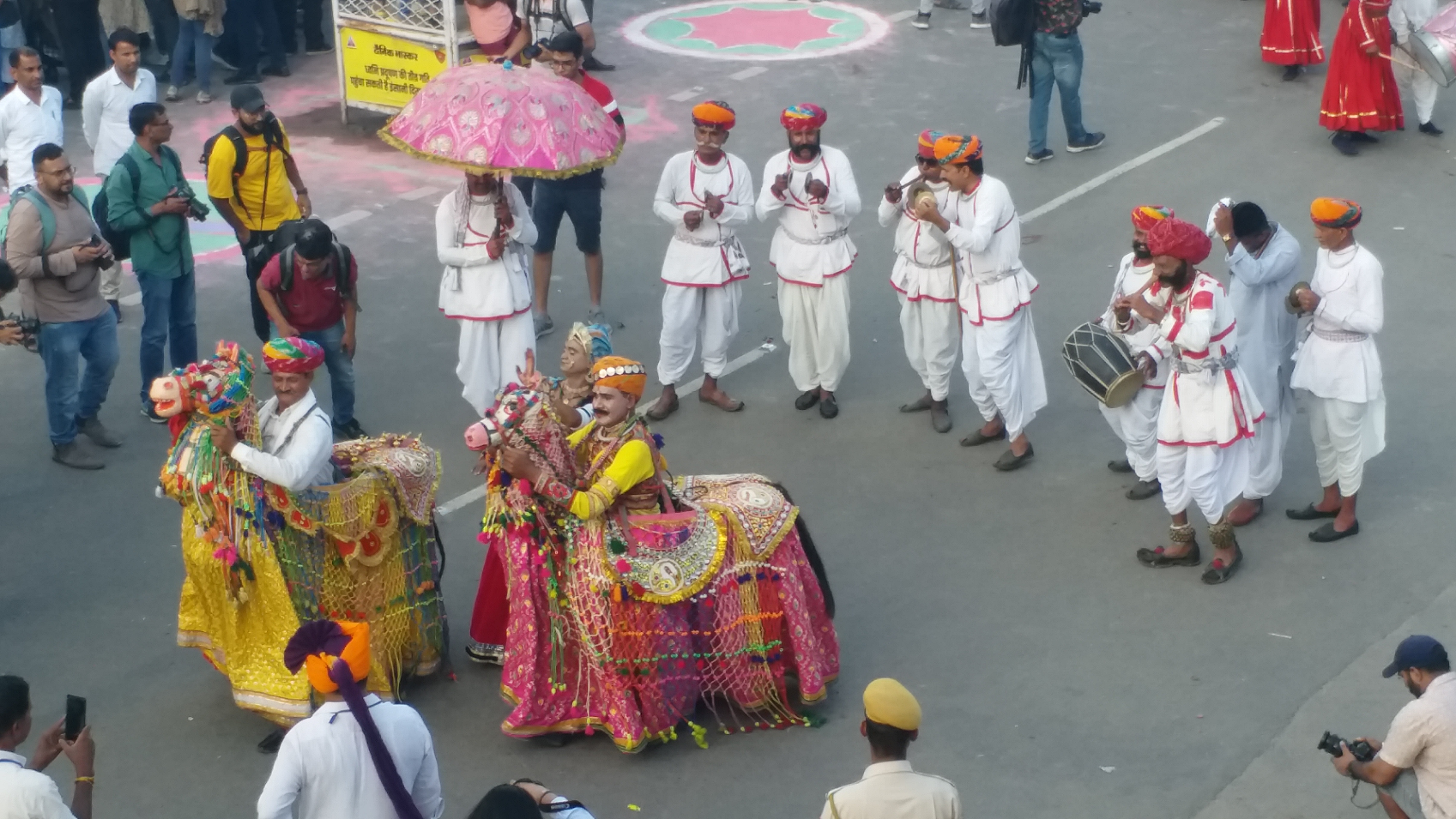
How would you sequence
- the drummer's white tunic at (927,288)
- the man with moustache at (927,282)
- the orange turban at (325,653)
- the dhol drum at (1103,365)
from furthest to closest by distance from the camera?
1. the drummer's white tunic at (927,288)
2. the man with moustache at (927,282)
3. the dhol drum at (1103,365)
4. the orange turban at (325,653)

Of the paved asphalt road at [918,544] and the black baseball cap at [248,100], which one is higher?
the black baseball cap at [248,100]

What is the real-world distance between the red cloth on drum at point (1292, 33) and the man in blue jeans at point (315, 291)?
9196 mm

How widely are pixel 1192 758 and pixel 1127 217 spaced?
653 centimetres

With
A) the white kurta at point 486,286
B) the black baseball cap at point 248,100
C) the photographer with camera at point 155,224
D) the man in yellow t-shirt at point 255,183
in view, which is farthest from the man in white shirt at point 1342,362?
the photographer with camera at point 155,224

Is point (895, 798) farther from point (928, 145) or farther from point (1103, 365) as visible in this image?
point (928, 145)

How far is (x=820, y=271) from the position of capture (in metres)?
9.62

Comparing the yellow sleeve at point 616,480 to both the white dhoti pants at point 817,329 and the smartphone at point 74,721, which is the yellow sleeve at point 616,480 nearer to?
the smartphone at point 74,721

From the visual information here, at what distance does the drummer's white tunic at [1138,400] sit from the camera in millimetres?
8367

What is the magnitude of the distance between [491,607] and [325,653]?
2403 mm

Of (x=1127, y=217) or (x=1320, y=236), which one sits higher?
(x=1320, y=236)

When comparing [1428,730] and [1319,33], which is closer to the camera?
[1428,730]

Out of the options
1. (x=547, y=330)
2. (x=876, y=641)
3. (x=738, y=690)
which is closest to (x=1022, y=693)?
(x=876, y=641)

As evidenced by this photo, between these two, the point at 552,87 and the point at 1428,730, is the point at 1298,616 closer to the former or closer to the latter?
the point at 1428,730

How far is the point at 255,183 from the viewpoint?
9859mm
